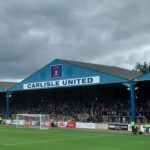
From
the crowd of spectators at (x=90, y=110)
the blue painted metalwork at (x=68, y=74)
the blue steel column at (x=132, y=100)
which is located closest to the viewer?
the blue steel column at (x=132, y=100)

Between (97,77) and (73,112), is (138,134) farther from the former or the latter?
(73,112)

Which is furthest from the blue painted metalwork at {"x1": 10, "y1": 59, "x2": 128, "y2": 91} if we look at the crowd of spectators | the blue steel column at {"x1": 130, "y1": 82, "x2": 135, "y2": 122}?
the crowd of spectators

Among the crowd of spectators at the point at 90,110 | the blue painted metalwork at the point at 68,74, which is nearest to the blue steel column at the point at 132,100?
the blue painted metalwork at the point at 68,74

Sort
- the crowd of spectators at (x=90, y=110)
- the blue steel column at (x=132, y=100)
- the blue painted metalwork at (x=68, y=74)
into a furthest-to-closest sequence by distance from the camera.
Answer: the crowd of spectators at (x=90, y=110) → the blue painted metalwork at (x=68, y=74) → the blue steel column at (x=132, y=100)

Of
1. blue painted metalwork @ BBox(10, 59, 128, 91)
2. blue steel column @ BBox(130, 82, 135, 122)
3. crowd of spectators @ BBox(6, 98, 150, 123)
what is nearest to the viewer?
blue steel column @ BBox(130, 82, 135, 122)

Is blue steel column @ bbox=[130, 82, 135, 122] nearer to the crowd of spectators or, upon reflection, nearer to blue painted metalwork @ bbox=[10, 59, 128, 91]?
blue painted metalwork @ bbox=[10, 59, 128, 91]

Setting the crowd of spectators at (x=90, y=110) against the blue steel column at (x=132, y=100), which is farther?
the crowd of spectators at (x=90, y=110)

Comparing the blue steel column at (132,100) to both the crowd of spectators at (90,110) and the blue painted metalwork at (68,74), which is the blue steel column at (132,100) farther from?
the crowd of spectators at (90,110)

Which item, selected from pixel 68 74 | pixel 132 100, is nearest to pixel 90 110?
pixel 68 74

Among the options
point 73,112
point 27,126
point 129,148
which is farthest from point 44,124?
point 129,148

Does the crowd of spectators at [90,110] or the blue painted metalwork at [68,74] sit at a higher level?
the blue painted metalwork at [68,74]

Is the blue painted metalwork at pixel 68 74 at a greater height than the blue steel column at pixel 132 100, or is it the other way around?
the blue painted metalwork at pixel 68 74

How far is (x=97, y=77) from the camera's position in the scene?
155 ft

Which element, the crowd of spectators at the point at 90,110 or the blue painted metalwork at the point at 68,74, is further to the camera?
the crowd of spectators at the point at 90,110
